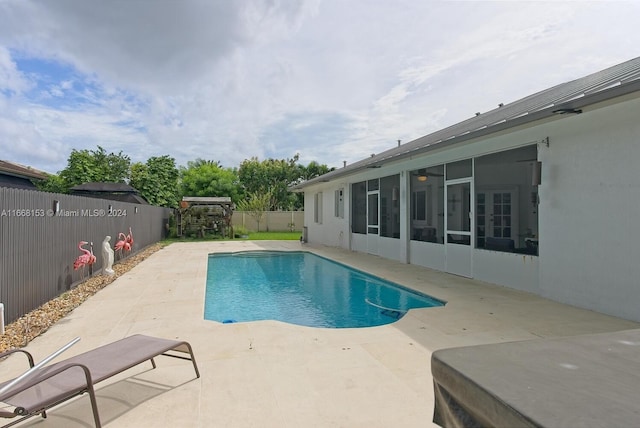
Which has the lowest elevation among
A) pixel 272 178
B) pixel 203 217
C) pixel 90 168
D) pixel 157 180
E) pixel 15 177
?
pixel 203 217

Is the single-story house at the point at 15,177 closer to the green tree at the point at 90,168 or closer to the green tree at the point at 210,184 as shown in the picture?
the green tree at the point at 90,168

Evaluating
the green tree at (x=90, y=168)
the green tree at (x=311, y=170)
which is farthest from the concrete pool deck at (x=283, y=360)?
the green tree at (x=311, y=170)

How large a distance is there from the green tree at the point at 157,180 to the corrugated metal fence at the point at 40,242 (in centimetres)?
1852

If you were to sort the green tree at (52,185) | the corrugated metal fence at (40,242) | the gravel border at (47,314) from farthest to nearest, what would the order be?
the green tree at (52,185)
the corrugated metal fence at (40,242)
the gravel border at (47,314)

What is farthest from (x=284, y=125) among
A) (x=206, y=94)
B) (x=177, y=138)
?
(x=206, y=94)

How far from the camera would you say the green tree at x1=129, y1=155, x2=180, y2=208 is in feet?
87.9

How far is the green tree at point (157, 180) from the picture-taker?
87.9ft

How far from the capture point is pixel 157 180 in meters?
27.5

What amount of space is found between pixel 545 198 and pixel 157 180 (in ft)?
85.3

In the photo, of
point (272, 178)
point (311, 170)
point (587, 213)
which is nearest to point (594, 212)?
point (587, 213)

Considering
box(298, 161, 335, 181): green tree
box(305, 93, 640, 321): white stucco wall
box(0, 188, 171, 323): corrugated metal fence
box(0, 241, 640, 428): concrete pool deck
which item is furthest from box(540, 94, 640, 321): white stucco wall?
box(298, 161, 335, 181): green tree

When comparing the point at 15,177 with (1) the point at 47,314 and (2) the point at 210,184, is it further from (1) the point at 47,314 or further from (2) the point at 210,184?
(1) the point at 47,314

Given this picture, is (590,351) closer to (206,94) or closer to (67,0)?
(67,0)

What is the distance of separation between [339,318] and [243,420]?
374 centimetres
